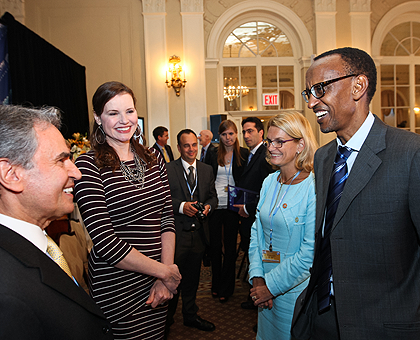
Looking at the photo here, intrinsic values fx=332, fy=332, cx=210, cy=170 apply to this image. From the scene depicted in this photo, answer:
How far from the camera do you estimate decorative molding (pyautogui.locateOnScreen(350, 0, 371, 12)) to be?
784cm

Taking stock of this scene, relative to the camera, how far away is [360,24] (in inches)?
311

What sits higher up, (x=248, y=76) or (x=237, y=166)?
(x=248, y=76)

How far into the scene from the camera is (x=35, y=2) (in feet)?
25.1

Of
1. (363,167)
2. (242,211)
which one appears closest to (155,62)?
(242,211)

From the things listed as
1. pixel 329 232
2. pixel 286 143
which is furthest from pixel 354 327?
pixel 286 143

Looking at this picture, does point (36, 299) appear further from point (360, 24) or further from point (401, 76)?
point (401, 76)

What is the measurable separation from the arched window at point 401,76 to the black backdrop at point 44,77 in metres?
7.35

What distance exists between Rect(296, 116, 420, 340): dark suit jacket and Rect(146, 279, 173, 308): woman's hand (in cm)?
80

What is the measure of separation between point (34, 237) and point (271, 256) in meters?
1.30

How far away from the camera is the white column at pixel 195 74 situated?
7598mm

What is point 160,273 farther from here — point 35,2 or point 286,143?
point 35,2

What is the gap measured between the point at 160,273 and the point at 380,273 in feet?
3.11

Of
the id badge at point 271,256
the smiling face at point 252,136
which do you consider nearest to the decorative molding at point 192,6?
the smiling face at point 252,136

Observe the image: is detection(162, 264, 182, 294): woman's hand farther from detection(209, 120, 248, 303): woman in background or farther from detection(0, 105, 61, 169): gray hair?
detection(209, 120, 248, 303): woman in background
